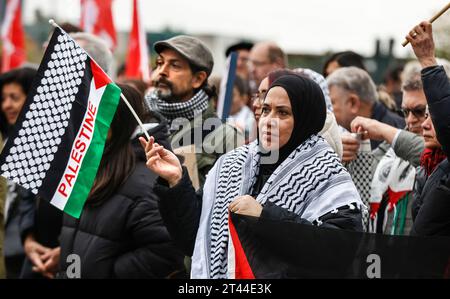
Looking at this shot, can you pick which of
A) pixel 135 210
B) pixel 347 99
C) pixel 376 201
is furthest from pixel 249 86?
pixel 135 210

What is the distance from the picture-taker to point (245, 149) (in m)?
6.26

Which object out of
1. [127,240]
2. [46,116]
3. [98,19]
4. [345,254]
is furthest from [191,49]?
[98,19]

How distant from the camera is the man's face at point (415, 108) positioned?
24.3ft

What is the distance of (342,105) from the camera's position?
872cm

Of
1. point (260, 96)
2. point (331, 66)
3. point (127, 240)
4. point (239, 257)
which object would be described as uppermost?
point (331, 66)

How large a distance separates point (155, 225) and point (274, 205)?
1240 millimetres

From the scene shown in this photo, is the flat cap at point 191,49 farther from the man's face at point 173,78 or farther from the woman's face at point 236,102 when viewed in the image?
the woman's face at point 236,102

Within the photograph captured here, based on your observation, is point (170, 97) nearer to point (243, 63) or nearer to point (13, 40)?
point (243, 63)

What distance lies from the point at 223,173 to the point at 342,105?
271 cm

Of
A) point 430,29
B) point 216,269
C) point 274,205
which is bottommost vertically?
point 216,269

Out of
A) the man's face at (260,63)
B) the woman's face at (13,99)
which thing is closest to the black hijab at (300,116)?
the woman's face at (13,99)

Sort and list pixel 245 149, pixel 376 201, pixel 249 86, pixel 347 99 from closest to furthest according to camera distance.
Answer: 1. pixel 245 149
2. pixel 376 201
3. pixel 347 99
4. pixel 249 86

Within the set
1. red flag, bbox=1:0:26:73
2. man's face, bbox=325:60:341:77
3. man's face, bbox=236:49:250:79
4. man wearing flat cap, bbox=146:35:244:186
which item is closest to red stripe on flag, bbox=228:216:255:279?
man wearing flat cap, bbox=146:35:244:186
